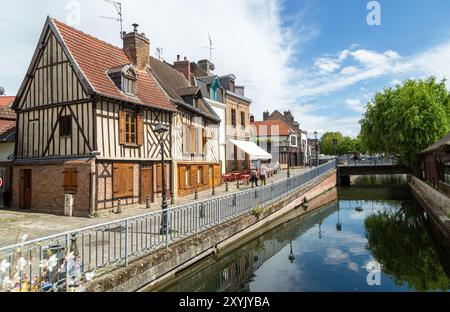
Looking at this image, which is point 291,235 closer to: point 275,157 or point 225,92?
point 225,92

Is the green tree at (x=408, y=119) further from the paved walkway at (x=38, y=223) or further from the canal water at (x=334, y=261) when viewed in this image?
the paved walkway at (x=38, y=223)

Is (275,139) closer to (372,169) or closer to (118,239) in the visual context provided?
(372,169)

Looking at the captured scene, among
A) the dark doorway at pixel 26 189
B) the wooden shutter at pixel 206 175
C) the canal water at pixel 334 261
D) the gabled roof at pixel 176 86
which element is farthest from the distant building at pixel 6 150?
the wooden shutter at pixel 206 175

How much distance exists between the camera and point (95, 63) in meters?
14.6

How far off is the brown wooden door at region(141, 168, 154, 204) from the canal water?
603 cm

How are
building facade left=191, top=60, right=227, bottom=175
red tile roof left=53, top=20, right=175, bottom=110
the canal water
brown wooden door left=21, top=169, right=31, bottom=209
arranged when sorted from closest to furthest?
the canal water < red tile roof left=53, top=20, right=175, bottom=110 < brown wooden door left=21, top=169, right=31, bottom=209 < building facade left=191, top=60, right=227, bottom=175

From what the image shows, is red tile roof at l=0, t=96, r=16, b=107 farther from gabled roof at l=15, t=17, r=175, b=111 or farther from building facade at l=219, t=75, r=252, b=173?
building facade at l=219, t=75, r=252, b=173

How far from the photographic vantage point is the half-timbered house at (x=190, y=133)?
60.9ft

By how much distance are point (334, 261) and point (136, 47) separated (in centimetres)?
1476

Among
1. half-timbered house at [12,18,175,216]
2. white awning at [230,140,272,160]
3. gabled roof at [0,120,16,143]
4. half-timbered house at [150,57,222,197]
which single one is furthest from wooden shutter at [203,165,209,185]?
gabled roof at [0,120,16,143]

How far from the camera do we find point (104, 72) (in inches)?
580

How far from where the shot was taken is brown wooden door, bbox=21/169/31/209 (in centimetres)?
1496

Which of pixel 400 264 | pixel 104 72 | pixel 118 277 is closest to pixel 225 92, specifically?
pixel 104 72
